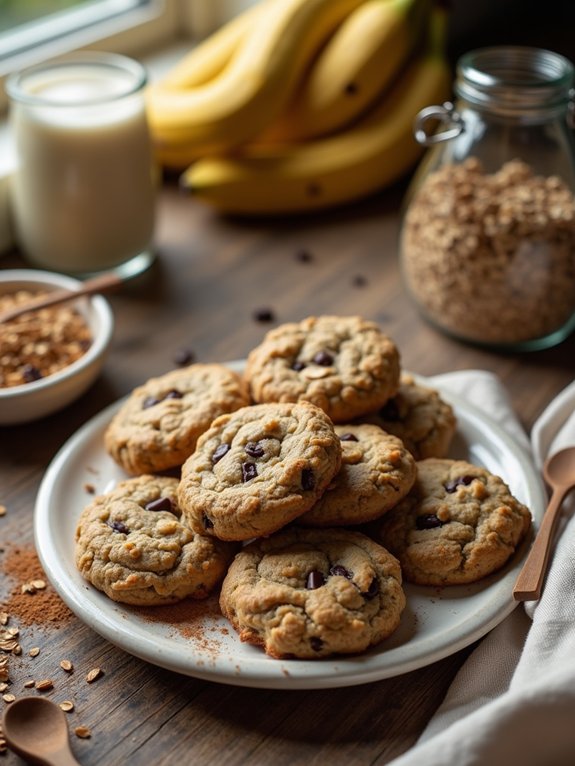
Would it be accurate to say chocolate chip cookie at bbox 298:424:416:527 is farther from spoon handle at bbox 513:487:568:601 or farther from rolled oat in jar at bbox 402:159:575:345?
rolled oat in jar at bbox 402:159:575:345

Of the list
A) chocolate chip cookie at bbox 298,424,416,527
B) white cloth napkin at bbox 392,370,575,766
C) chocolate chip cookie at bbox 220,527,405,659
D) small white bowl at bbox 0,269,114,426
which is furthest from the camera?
small white bowl at bbox 0,269,114,426

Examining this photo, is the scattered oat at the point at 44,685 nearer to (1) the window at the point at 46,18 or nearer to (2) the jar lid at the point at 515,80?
(2) the jar lid at the point at 515,80

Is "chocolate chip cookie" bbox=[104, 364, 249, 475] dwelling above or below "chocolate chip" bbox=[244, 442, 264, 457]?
below

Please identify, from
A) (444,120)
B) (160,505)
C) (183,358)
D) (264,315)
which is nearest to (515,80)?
(444,120)

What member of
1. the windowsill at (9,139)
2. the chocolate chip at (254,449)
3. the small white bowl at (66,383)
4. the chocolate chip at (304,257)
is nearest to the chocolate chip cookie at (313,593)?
the chocolate chip at (254,449)

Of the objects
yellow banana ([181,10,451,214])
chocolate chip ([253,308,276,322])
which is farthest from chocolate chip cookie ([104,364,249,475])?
yellow banana ([181,10,451,214])

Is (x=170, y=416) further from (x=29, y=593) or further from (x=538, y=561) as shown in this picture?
(x=538, y=561)
